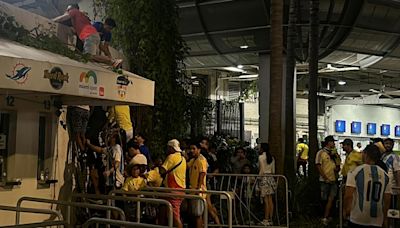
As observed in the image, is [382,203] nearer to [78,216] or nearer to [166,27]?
[78,216]

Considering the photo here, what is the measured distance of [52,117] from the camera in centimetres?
845

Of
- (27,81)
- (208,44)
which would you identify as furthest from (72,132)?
(208,44)

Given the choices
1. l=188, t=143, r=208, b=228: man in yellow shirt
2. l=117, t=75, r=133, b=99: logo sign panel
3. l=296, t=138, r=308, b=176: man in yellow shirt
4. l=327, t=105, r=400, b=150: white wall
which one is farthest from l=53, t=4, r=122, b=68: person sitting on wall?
l=327, t=105, r=400, b=150: white wall

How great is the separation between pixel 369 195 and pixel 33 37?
5022 millimetres

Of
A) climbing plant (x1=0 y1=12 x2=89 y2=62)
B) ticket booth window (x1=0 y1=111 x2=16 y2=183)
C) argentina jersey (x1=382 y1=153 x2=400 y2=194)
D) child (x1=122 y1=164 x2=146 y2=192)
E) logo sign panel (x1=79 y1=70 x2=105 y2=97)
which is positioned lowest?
child (x1=122 y1=164 x2=146 y2=192)

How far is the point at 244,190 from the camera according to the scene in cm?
1166

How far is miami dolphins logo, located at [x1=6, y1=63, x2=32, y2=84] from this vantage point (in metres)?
5.99

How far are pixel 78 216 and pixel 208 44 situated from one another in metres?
10.3

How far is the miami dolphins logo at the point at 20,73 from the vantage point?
5990 mm

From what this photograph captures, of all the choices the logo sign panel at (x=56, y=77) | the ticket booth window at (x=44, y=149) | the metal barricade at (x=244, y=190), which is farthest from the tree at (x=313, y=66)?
the logo sign panel at (x=56, y=77)

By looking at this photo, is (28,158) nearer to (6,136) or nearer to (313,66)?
(6,136)

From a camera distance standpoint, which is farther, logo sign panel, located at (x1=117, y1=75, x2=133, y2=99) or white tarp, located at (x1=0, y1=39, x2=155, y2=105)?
logo sign panel, located at (x1=117, y1=75, x2=133, y2=99)

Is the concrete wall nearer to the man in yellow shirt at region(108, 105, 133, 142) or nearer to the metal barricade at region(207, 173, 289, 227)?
the man in yellow shirt at region(108, 105, 133, 142)

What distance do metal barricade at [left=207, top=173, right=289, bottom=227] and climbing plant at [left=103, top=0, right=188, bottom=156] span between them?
64.6 inches
